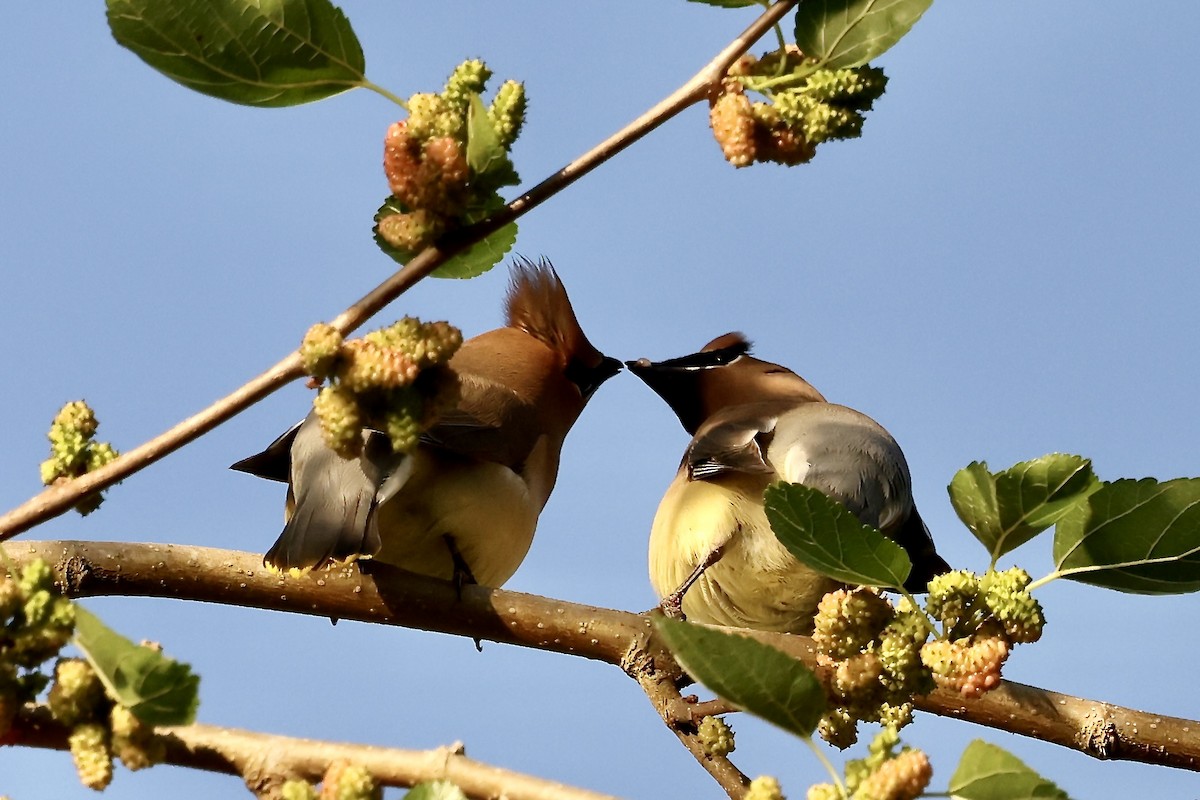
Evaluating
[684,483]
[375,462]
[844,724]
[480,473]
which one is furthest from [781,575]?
[844,724]

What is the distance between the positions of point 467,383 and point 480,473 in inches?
16.1

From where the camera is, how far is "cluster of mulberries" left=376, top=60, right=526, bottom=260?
1.88 metres

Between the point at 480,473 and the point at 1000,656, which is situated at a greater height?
the point at 480,473

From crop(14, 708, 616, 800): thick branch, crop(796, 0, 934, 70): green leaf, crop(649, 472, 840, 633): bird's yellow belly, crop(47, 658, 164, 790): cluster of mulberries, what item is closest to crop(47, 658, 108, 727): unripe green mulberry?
crop(47, 658, 164, 790): cluster of mulberries

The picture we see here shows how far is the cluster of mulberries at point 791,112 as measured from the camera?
2.03 m

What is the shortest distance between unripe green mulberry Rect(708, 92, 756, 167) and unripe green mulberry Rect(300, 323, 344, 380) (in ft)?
1.96

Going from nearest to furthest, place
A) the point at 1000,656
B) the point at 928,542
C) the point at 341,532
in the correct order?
the point at 1000,656
the point at 341,532
the point at 928,542

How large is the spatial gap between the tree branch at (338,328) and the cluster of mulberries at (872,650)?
76 centimetres

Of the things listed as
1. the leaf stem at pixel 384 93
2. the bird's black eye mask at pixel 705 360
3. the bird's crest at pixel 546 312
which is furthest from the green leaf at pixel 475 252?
the bird's black eye mask at pixel 705 360

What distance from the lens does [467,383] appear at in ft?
14.9

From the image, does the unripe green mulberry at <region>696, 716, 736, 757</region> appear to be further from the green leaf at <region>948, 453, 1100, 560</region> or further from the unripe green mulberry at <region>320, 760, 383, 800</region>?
the unripe green mulberry at <region>320, 760, 383, 800</region>

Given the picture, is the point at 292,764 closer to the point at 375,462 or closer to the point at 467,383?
the point at 375,462

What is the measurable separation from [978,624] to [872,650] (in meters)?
0.16

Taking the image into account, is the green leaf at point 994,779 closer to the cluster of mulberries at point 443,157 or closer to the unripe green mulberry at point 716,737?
the unripe green mulberry at point 716,737
